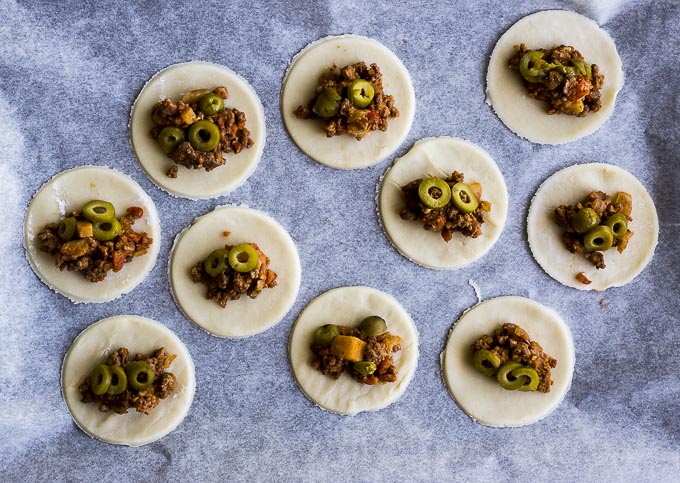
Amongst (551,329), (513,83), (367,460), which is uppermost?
(513,83)

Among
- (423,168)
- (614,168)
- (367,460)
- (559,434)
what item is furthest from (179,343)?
(614,168)

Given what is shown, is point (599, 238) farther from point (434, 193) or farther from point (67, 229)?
point (67, 229)

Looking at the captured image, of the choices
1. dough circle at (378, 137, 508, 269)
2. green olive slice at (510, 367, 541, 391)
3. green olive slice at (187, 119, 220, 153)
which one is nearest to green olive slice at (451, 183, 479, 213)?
dough circle at (378, 137, 508, 269)

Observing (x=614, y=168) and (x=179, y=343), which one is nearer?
(x=179, y=343)

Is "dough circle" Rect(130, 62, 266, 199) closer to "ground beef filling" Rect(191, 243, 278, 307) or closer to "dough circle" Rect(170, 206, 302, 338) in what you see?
"dough circle" Rect(170, 206, 302, 338)

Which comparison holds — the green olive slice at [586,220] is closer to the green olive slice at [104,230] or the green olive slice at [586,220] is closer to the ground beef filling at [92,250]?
the ground beef filling at [92,250]

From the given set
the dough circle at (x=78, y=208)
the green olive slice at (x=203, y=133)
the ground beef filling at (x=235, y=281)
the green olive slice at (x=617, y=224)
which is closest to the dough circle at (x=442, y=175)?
the green olive slice at (x=617, y=224)

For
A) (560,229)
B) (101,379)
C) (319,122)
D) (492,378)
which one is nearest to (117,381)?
(101,379)

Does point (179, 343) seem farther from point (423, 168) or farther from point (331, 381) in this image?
point (423, 168)
